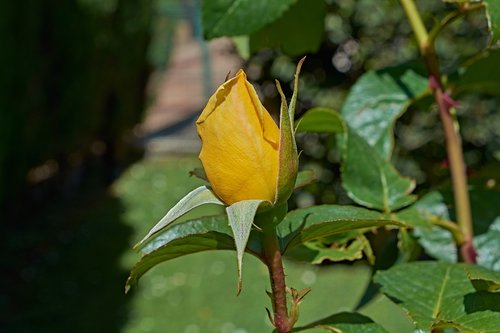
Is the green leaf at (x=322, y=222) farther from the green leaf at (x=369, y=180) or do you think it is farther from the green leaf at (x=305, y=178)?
the green leaf at (x=369, y=180)

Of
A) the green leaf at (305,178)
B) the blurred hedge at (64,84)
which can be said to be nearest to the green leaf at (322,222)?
the green leaf at (305,178)

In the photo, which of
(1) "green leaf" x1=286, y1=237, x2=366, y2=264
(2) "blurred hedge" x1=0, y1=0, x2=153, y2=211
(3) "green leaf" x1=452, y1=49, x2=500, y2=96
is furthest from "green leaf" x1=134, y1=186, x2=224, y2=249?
(2) "blurred hedge" x1=0, y1=0, x2=153, y2=211

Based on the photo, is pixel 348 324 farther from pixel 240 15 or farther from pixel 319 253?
pixel 240 15

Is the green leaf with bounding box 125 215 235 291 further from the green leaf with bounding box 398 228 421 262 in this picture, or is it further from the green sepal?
the green leaf with bounding box 398 228 421 262

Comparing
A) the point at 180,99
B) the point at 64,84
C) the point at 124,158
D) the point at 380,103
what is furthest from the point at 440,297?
the point at 180,99

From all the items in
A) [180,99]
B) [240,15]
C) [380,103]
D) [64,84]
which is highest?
[240,15]
